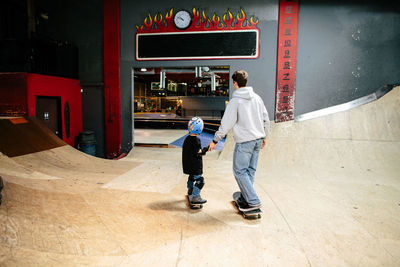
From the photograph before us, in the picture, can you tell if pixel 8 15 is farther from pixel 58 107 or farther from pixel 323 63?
pixel 323 63

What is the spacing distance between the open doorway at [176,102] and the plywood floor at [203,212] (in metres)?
3.37

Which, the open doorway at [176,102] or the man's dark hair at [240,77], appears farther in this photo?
the open doorway at [176,102]

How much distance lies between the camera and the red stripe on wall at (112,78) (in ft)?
21.2

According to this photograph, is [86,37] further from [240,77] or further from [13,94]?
[240,77]

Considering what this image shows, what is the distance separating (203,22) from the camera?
611 cm

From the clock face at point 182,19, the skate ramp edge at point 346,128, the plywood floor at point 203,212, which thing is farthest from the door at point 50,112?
the skate ramp edge at point 346,128

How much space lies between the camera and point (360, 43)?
5641 mm

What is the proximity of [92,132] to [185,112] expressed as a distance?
9.58 meters

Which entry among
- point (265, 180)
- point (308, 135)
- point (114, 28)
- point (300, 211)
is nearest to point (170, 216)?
point (300, 211)

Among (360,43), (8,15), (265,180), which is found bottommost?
(265,180)

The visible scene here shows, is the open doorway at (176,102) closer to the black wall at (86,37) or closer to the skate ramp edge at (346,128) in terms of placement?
the black wall at (86,37)

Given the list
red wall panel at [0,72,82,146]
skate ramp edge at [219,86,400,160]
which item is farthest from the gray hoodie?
red wall panel at [0,72,82,146]

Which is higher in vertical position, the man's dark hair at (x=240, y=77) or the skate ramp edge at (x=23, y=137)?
the man's dark hair at (x=240, y=77)

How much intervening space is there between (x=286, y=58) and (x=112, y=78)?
451cm
